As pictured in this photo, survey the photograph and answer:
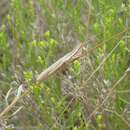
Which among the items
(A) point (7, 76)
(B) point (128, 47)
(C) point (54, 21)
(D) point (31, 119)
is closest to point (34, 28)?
(C) point (54, 21)

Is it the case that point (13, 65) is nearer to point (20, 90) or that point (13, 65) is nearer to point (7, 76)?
point (7, 76)

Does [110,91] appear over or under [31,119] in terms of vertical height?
over

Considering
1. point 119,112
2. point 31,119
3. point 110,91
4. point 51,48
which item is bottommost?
point 31,119

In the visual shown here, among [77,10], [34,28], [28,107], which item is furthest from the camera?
[34,28]

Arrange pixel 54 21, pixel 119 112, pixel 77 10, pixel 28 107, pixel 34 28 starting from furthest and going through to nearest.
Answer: pixel 34 28 → pixel 54 21 → pixel 77 10 → pixel 119 112 → pixel 28 107

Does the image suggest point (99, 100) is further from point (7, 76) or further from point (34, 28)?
point (34, 28)

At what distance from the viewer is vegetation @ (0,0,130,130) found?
2.18 meters

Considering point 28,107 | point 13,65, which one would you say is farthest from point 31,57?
point 28,107

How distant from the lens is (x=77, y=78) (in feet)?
7.14

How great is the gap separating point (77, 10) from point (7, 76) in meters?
0.58

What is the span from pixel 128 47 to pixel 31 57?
2.04ft

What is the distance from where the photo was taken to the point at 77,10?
254 cm

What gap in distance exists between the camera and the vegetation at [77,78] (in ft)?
7.16

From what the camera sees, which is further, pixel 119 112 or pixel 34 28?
pixel 34 28
